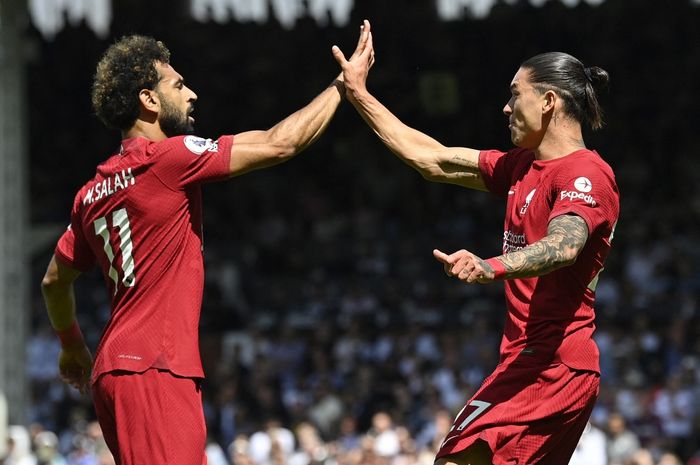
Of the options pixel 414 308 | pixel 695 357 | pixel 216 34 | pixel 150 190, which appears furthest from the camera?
pixel 216 34

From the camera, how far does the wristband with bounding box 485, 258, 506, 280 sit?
4.49 meters

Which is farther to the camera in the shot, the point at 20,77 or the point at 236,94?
the point at 236,94

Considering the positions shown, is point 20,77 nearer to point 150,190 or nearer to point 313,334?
point 313,334

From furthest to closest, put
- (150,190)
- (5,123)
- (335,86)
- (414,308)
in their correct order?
(414,308), (5,123), (335,86), (150,190)

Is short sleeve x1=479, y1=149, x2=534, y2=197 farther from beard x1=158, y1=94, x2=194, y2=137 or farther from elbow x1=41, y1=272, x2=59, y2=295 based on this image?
elbow x1=41, y1=272, x2=59, y2=295

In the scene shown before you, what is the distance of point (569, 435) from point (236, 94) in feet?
57.8

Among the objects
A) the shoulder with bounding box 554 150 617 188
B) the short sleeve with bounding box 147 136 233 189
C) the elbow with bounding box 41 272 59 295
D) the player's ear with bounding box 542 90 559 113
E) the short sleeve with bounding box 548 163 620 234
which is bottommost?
the elbow with bounding box 41 272 59 295

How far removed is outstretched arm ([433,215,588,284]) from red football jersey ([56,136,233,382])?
109 cm

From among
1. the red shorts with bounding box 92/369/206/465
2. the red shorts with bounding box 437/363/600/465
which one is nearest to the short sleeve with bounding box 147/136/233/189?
the red shorts with bounding box 92/369/206/465

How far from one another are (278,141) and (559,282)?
124cm

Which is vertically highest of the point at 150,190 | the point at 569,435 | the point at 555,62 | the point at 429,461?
the point at 555,62

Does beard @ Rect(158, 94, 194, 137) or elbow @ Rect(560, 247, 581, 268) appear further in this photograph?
beard @ Rect(158, 94, 194, 137)

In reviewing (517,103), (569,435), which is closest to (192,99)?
(517,103)

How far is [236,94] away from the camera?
22.3m
